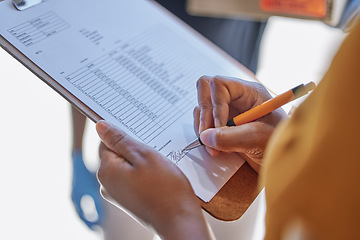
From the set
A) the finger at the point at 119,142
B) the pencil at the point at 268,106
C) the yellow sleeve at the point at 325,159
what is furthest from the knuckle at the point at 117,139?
the yellow sleeve at the point at 325,159

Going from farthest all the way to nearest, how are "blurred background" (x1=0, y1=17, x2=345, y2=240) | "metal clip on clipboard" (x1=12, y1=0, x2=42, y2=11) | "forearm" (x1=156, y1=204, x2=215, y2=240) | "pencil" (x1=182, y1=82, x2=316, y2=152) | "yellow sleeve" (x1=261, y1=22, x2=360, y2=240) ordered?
"blurred background" (x1=0, y1=17, x2=345, y2=240) < "metal clip on clipboard" (x1=12, y1=0, x2=42, y2=11) < "pencil" (x1=182, y1=82, x2=316, y2=152) < "forearm" (x1=156, y1=204, x2=215, y2=240) < "yellow sleeve" (x1=261, y1=22, x2=360, y2=240)

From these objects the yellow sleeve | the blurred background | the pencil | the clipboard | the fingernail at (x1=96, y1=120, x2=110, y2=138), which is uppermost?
the yellow sleeve

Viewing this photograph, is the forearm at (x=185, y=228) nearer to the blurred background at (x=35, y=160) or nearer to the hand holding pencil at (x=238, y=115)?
the hand holding pencil at (x=238, y=115)

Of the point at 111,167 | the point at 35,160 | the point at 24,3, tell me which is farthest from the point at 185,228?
the point at 35,160

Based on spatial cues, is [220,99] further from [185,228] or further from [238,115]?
[185,228]

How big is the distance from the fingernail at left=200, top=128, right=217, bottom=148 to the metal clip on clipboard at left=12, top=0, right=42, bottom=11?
37cm

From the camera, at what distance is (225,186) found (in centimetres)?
54

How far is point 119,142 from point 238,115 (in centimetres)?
18

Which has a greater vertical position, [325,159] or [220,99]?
[325,159]

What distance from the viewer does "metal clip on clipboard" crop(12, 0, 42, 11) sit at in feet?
2.08

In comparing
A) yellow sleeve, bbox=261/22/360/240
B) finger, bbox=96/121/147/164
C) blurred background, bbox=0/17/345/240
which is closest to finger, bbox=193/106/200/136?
finger, bbox=96/121/147/164

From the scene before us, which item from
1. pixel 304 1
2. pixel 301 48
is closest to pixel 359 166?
pixel 304 1

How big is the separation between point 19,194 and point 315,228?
948 mm

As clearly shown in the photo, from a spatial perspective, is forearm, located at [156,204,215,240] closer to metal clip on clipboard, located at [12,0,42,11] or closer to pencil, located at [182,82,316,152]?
pencil, located at [182,82,316,152]
